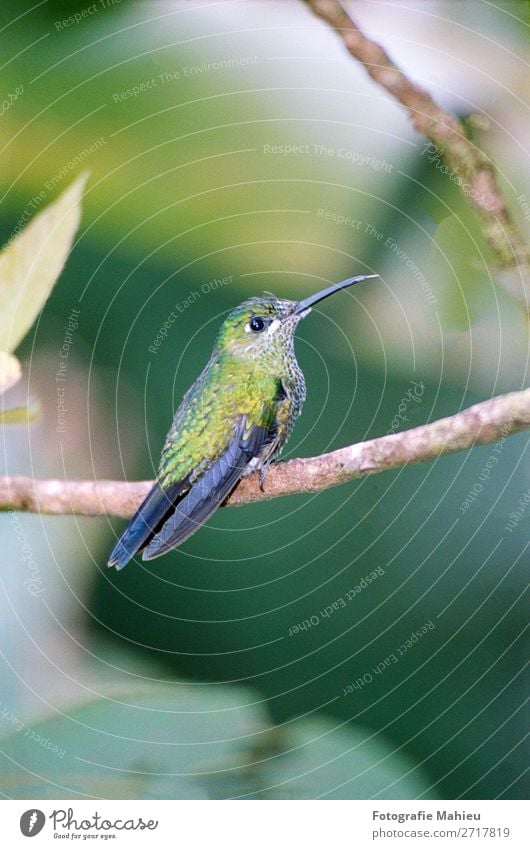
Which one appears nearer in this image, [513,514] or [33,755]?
[33,755]

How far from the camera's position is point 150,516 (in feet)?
5.15

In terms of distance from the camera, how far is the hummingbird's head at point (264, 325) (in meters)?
1.61

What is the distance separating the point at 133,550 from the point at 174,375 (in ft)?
1.03

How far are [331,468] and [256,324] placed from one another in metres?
0.29

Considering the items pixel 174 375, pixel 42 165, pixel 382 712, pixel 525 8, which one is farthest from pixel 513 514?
pixel 42 165

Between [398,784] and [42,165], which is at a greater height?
[42,165]

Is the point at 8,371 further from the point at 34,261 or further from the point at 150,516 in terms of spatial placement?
the point at 150,516

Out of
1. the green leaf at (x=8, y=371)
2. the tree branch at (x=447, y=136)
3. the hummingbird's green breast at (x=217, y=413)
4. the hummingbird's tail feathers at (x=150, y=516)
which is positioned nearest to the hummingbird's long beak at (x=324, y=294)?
the hummingbird's green breast at (x=217, y=413)

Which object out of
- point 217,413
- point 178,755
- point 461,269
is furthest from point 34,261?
point 178,755

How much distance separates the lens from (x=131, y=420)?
64.8 inches

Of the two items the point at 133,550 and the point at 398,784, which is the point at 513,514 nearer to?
the point at 398,784

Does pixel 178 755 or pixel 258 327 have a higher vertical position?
pixel 258 327

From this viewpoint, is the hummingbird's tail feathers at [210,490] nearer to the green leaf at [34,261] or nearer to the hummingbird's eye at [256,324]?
the hummingbird's eye at [256,324]

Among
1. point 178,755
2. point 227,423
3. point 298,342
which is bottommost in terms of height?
point 178,755
